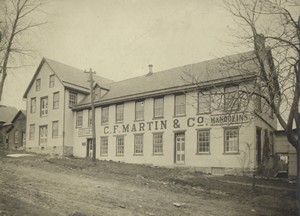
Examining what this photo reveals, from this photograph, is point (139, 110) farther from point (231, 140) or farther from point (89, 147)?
point (231, 140)

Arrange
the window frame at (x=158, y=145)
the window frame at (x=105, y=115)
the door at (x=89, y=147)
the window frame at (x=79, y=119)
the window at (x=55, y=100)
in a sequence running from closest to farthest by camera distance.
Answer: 1. the window frame at (x=158, y=145)
2. the window frame at (x=105, y=115)
3. the door at (x=89, y=147)
4. the window frame at (x=79, y=119)
5. the window at (x=55, y=100)

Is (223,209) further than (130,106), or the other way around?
(130,106)

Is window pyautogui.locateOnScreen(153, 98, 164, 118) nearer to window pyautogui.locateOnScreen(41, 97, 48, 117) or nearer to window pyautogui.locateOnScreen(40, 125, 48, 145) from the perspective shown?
window pyautogui.locateOnScreen(40, 125, 48, 145)

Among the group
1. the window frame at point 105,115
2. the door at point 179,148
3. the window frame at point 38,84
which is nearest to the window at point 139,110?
the window frame at point 105,115

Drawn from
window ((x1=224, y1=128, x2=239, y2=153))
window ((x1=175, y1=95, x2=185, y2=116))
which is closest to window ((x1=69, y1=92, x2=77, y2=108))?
window ((x1=175, y1=95, x2=185, y2=116))

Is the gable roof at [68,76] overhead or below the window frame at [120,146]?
overhead

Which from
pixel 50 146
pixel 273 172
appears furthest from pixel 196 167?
pixel 50 146

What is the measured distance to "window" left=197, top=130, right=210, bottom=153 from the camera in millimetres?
23688

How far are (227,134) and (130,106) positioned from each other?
934cm

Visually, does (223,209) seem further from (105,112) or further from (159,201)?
(105,112)

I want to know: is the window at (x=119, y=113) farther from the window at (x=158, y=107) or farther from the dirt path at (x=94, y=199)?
the dirt path at (x=94, y=199)

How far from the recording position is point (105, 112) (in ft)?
103

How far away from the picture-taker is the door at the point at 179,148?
82.4 ft

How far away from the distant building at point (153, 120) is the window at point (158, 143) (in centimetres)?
8
